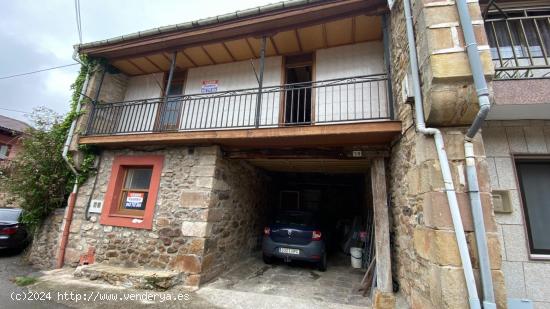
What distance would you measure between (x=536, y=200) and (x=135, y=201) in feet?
23.8

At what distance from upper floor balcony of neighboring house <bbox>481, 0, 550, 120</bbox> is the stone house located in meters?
0.02

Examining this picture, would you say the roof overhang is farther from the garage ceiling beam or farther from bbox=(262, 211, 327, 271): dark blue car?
bbox=(262, 211, 327, 271): dark blue car

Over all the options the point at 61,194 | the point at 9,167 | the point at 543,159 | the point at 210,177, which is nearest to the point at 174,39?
the point at 210,177

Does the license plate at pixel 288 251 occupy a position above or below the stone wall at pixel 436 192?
below

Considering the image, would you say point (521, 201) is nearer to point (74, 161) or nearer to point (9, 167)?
point (74, 161)

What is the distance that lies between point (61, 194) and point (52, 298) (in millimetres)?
3146

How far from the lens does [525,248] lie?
3.12 metres

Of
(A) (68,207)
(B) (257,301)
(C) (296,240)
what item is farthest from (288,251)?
(A) (68,207)

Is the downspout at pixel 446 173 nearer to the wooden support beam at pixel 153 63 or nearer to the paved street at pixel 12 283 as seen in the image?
the paved street at pixel 12 283

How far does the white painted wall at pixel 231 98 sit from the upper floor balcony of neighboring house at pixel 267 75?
0.03m

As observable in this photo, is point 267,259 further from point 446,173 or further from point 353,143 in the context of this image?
point 446,173

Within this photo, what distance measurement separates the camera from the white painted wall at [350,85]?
509 cm

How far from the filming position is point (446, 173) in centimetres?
256

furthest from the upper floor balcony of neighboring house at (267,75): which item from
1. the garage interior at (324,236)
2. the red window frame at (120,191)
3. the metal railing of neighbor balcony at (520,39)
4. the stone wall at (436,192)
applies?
the metal railing of neighbor balcony at (520,39)
